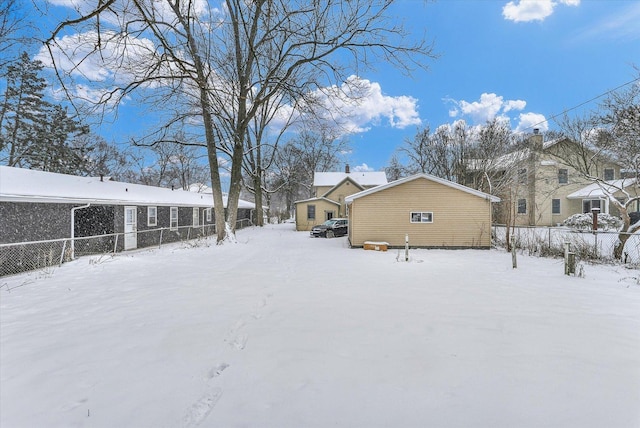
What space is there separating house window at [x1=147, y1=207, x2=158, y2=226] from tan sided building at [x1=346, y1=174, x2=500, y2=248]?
1030 cm

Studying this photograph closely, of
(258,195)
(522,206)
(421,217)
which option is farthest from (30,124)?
(522,206)

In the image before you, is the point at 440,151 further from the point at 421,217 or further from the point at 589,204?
the point at 421,217

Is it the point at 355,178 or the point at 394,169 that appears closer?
the point at 355,178

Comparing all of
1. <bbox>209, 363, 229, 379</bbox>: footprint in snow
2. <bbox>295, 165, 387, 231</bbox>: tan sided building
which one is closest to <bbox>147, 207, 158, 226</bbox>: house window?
<bbox>295, 165, 387, 231</bbox>: tan sided building

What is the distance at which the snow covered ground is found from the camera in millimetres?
2369

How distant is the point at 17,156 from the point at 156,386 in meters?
28.0

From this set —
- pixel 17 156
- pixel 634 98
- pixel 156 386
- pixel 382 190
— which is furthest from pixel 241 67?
pixel 17 156

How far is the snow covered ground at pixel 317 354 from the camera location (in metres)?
2.37

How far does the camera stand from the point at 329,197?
32.3 m

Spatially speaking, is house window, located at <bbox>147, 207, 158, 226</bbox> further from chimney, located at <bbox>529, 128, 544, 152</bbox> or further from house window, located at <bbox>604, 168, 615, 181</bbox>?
house window, located at <bbox>604, 168, 615, 181</bbox>

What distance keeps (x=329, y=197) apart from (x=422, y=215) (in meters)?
18.6

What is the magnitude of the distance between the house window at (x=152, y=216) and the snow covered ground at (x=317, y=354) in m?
8.44

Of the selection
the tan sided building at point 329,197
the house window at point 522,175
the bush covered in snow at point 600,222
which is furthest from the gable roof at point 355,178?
the bush covered in snow at point 600,222

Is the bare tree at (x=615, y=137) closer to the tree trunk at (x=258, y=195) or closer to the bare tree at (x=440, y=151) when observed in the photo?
the bare tree at (x=440, y=151)
